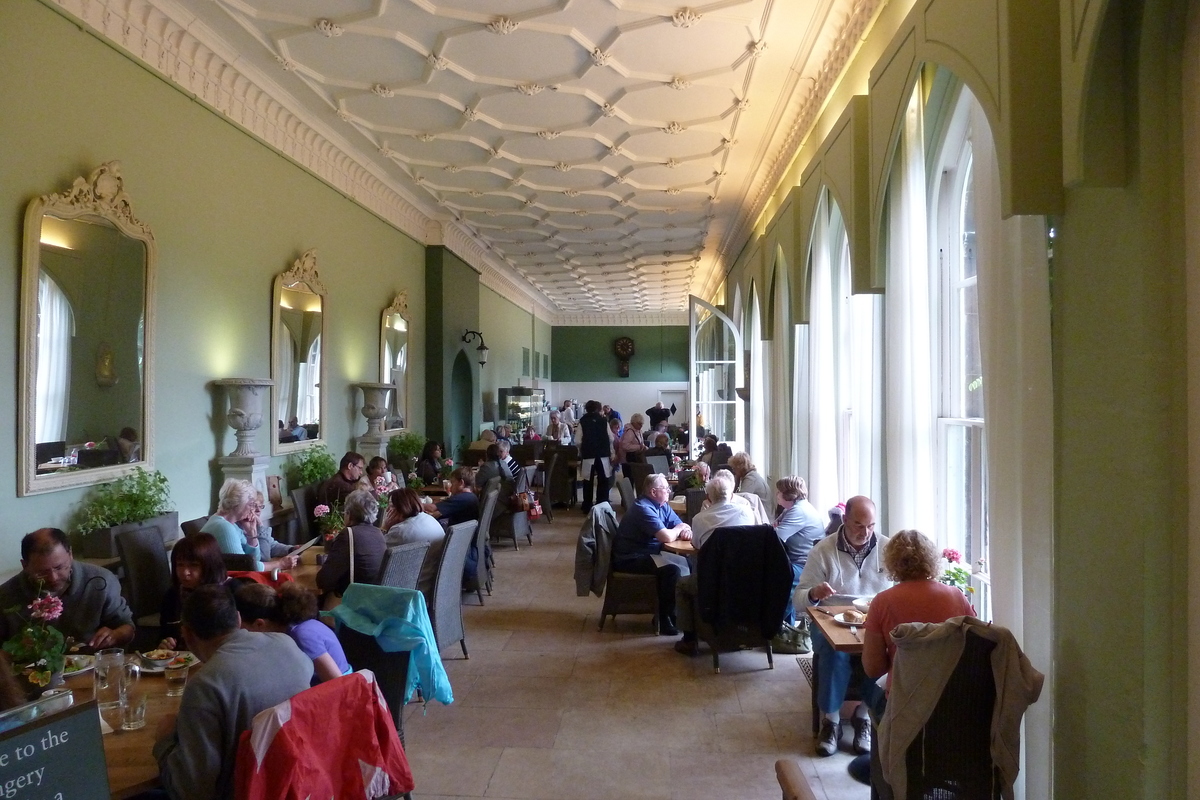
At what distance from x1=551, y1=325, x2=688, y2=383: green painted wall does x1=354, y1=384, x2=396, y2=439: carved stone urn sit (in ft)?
44.9

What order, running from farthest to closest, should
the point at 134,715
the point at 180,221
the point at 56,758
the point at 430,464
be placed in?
the point at 430,464 → the point at 180,221 → the point at 134,715 → the point at 56,758

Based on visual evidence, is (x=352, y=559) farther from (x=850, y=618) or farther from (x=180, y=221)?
(x=180, y=221)

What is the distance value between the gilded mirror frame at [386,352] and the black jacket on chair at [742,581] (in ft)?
16.8

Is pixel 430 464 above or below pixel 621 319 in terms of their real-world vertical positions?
below

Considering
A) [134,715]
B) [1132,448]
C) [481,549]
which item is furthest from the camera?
[481,549]

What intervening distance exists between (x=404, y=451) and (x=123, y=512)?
14.9 feet

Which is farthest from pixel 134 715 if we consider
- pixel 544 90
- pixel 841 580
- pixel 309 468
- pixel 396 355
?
pixel 396 355

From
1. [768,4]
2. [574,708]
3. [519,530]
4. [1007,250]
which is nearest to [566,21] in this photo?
[768,4]

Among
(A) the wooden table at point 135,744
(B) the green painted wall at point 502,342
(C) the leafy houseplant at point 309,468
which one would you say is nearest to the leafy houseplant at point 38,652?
(A) the wooden table at point 135,744

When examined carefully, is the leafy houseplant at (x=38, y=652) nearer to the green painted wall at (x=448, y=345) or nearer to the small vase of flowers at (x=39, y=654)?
the small vase of flowers at (x=39, y=654)

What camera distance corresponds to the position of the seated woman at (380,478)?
6740mm

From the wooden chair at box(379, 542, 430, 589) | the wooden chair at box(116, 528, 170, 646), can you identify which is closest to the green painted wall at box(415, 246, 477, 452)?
the wooden chair at box(116, 528, 170, 646)

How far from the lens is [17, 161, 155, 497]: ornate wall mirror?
12.7 feet

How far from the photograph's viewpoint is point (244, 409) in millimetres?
5625
